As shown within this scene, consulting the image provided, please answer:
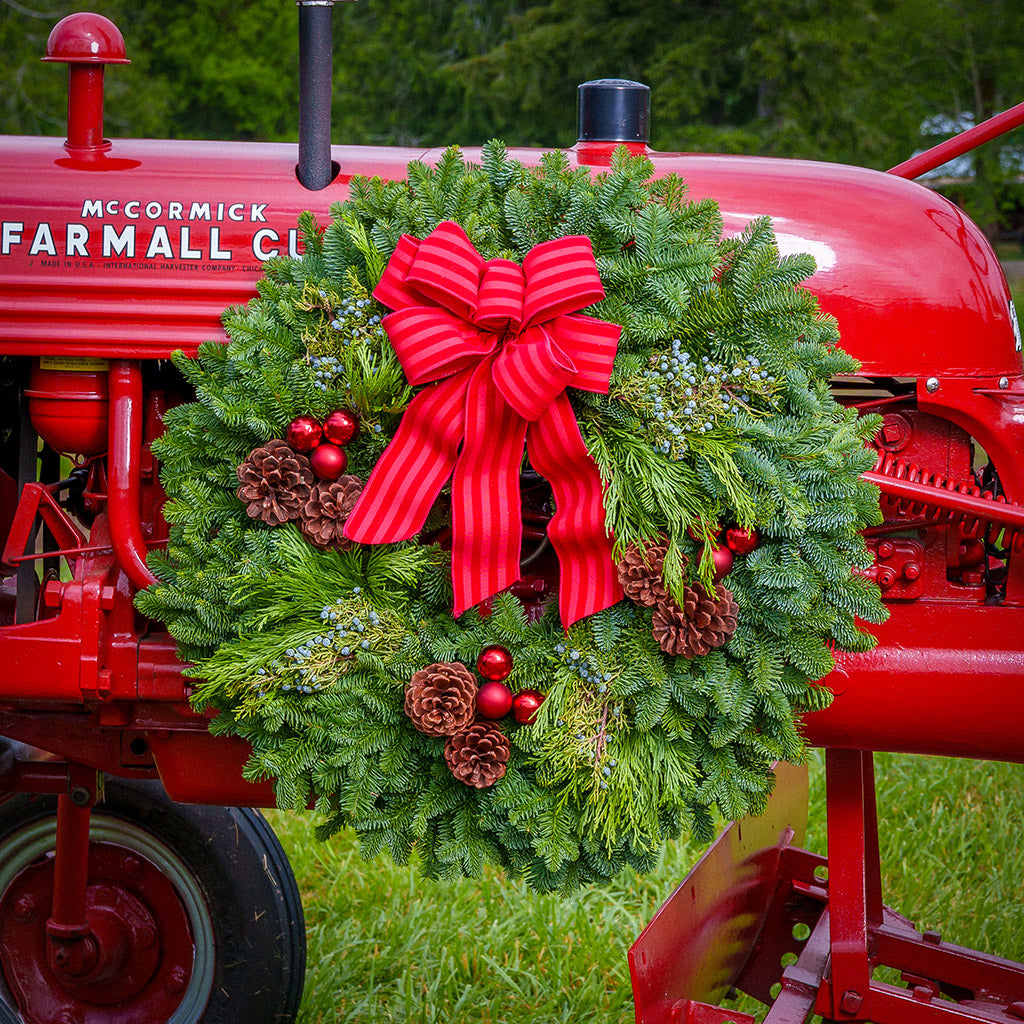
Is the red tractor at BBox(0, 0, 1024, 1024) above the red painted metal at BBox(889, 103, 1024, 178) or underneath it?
underneath

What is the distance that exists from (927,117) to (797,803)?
9.24m

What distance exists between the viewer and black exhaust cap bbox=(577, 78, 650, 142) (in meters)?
1.75

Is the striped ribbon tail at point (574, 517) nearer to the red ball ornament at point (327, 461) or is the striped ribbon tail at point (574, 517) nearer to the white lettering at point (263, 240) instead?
the red ball ornament at point (327, 461)

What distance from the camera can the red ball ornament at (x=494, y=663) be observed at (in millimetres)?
1447

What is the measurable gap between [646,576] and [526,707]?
225mm

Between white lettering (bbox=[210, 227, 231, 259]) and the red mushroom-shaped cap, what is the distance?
262 mm

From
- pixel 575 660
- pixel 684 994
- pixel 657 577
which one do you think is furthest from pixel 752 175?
pixel 684 994

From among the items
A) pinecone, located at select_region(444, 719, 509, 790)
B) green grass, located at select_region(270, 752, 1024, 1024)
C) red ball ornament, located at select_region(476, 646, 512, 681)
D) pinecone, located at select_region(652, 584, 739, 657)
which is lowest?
green grass, located at select_region(270, 752, 1024, 1024)

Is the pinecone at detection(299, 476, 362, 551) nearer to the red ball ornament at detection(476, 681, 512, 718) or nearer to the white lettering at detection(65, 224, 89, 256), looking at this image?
the red ball ornament at detection(476, 681, 512, 718)

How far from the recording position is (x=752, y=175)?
169cm

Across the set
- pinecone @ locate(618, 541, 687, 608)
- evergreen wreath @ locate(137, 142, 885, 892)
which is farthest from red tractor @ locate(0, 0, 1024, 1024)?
pinecone @ locate(618, 541, 687, 608)

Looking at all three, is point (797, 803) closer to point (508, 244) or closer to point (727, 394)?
point (727, 394)

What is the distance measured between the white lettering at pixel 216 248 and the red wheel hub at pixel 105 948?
1155 mm

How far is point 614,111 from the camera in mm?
1751
